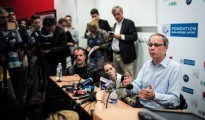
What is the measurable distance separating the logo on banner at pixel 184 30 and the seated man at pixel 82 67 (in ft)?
3.99

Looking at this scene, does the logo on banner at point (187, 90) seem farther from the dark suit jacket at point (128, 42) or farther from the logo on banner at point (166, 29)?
the dark suit jacket at point (128, 42)

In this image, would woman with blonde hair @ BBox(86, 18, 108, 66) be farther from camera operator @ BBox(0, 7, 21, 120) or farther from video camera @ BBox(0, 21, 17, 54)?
video camera @ BBox(0, 21, 17, 54)

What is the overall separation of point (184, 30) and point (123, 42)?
1.40 m

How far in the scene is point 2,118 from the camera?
378 cm

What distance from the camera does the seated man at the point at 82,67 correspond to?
342cm

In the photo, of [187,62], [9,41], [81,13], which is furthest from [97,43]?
[81,13]


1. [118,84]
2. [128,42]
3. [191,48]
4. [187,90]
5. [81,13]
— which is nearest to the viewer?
[118,84]

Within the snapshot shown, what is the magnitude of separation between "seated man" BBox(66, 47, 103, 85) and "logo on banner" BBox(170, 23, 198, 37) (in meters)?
1.22

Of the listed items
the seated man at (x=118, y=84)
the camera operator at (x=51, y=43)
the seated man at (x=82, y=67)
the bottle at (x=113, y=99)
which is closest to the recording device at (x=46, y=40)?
the camera operator at (x=51, y=43)

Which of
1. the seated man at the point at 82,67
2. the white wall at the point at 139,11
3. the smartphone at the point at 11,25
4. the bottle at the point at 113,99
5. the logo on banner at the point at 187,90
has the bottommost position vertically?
the logo on banner at the point at 187,90

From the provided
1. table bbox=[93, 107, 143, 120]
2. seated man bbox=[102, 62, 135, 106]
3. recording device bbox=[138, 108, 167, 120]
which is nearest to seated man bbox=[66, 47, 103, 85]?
seated man bbox=[102, 62, 135, 106]

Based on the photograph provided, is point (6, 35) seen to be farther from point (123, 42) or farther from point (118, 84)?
point (123, 42)

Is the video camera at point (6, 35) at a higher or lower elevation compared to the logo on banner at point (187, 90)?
higher

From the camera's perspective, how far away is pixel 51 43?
400cm
